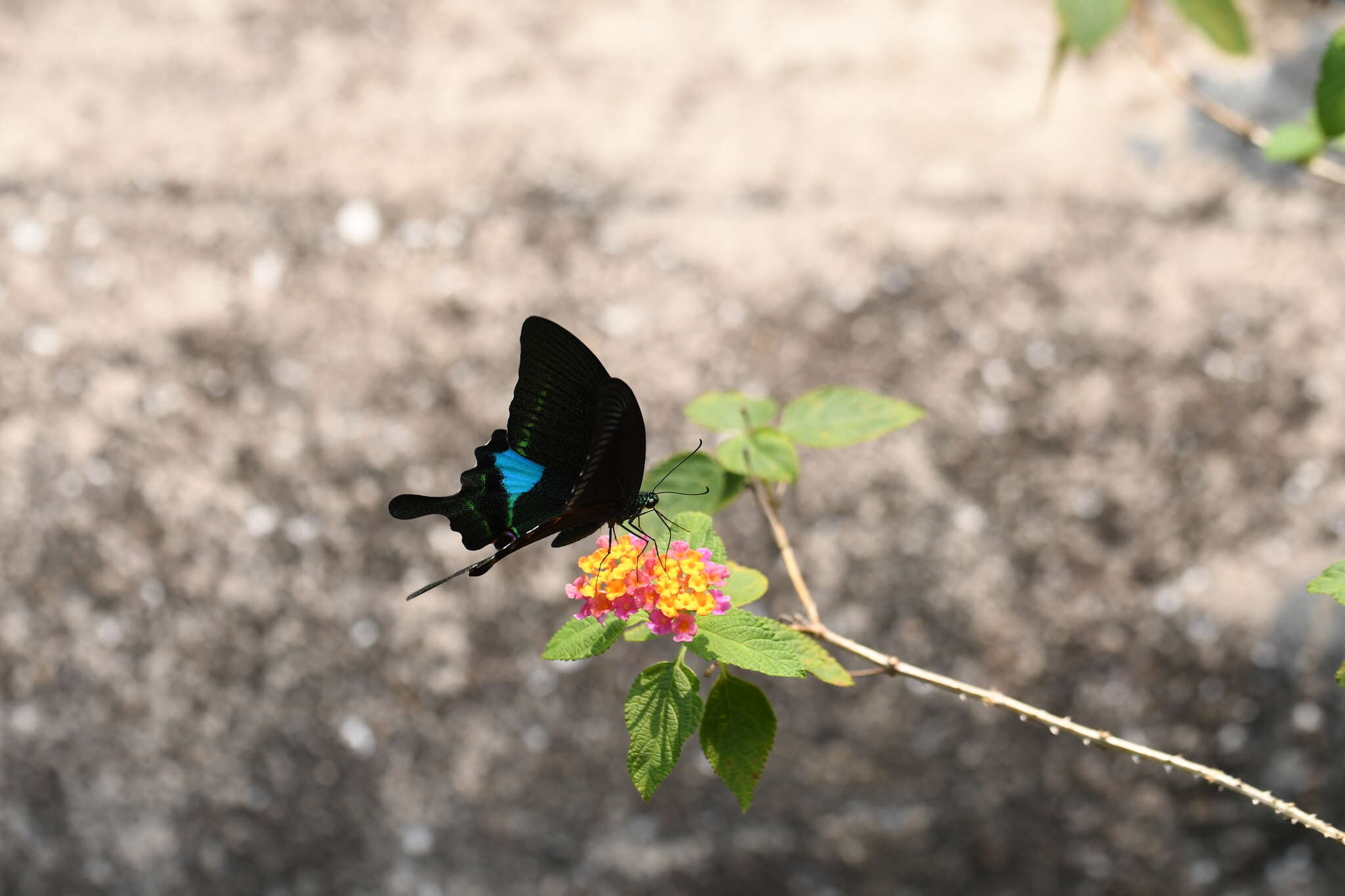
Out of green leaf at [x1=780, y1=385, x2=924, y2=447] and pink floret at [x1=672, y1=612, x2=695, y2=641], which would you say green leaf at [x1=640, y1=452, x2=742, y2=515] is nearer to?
green leaf at [x1=780, y1=385, x2=924, y2=447]

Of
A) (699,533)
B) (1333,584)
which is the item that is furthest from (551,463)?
(1333,584)

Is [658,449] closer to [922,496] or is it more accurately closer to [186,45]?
[922,496]

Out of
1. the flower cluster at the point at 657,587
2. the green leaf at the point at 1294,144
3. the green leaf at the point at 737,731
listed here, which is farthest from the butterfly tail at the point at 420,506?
the green leaf at the point at 1294,144

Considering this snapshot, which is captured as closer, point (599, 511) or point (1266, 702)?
point (599, 511)

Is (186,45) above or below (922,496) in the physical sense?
above

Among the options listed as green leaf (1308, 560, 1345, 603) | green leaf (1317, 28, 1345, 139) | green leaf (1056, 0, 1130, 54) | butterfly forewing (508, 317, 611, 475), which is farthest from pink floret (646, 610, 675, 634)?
green leaf (1056, 0, 1130, 54)

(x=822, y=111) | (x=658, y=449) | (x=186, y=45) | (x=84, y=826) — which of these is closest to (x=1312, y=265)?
(x=822, y=111)

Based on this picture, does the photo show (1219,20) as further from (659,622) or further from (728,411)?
(659,622)
